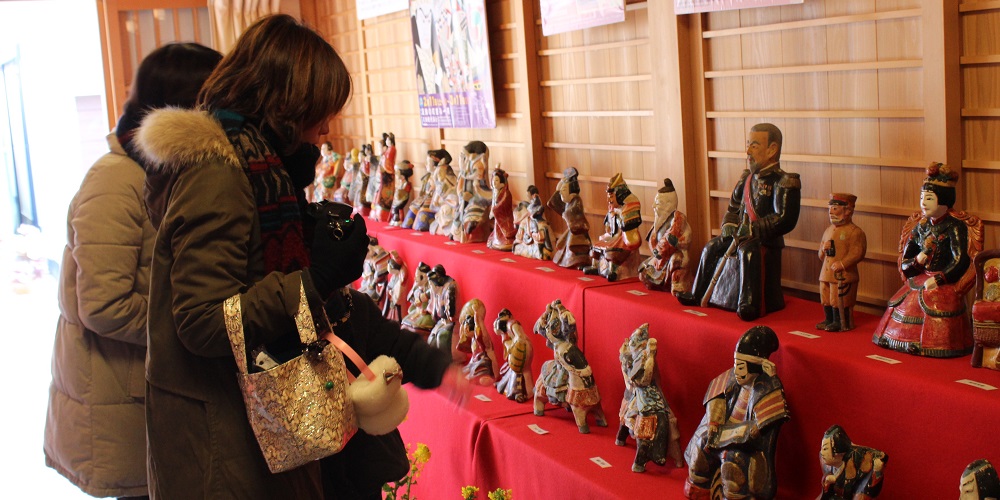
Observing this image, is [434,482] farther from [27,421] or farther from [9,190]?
[9,190]

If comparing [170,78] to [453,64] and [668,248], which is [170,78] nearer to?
[668,248]

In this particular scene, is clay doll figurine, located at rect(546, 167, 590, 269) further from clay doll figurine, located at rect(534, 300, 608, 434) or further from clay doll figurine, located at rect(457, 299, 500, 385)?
clay doll figurine, located at rect(534, 300, 608, 434)

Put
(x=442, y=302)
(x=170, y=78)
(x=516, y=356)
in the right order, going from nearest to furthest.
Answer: (x=170, y=78)
(x=516, y=356)
(x=442, y=302)

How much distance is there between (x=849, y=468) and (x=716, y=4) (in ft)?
4.59

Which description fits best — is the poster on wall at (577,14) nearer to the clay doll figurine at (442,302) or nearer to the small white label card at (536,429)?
the clay doll figurine at (442,302)

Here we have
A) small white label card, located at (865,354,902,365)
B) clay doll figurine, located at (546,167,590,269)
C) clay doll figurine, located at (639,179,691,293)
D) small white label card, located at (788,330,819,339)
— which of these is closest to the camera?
small white label card, located at (865,354,902,365)

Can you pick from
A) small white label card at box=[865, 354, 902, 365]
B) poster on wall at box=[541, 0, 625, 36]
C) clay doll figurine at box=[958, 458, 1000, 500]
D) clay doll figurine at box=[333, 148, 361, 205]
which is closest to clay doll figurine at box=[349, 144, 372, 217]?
clay doll figurine at box=[333, 148, 361, 205]

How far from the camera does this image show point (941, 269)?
75.2 inches

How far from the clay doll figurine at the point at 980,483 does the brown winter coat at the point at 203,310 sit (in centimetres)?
99

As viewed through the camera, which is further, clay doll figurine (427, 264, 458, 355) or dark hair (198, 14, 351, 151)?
clay doll figurine (427, 264, 458, 355)

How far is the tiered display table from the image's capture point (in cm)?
177

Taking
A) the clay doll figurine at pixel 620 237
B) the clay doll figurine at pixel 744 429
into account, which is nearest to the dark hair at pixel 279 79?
the clay doll figurine at pixel 744 429

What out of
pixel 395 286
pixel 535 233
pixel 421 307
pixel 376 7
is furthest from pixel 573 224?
pixel 376 7

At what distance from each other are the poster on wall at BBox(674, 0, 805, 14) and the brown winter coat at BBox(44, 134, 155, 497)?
1550mm
